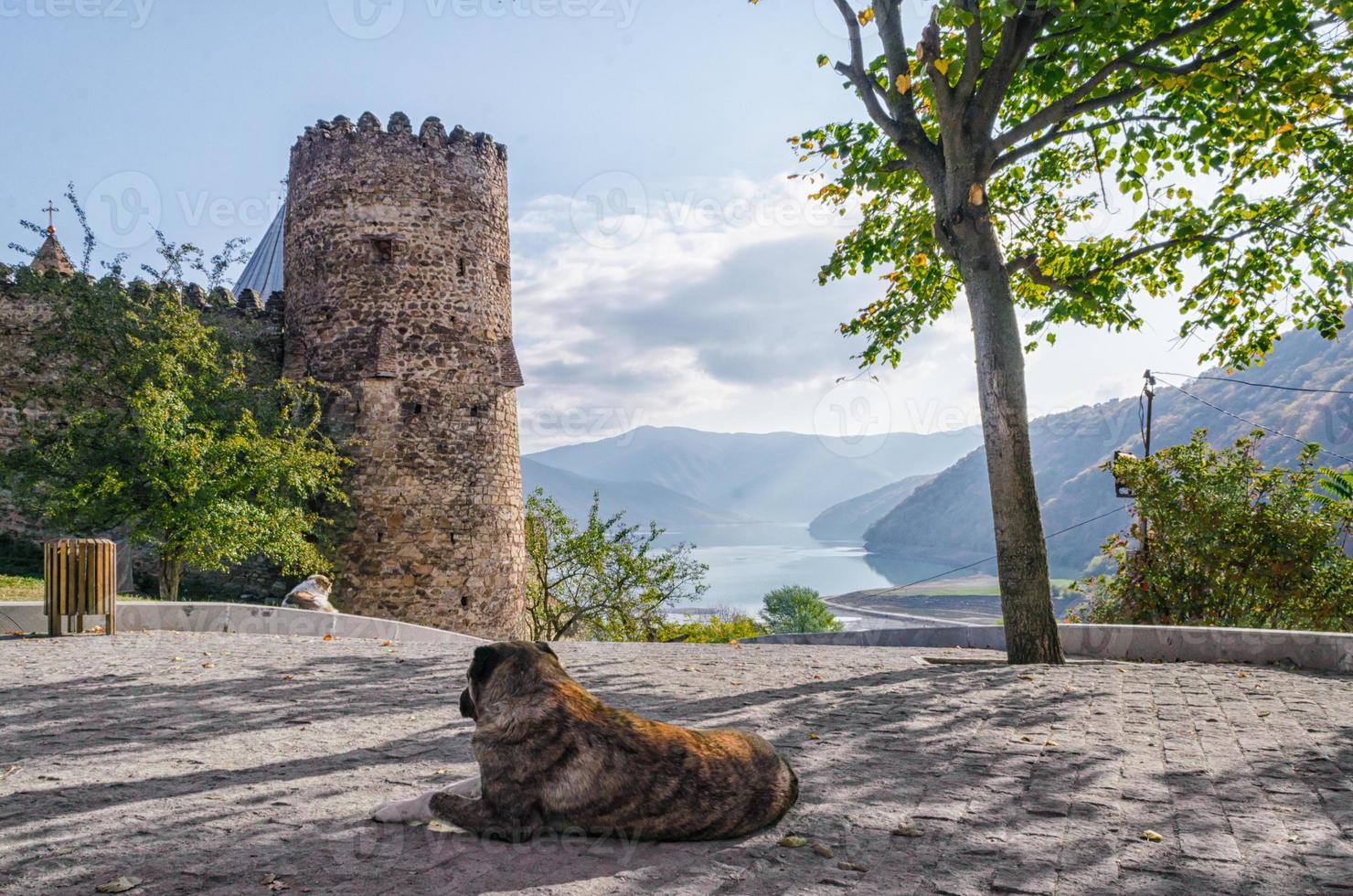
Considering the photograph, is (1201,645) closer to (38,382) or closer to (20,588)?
(20,588)

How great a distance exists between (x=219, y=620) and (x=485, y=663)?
8.78 m

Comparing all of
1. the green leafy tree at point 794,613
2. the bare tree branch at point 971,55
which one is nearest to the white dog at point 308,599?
the bare tree branch at point 971,55

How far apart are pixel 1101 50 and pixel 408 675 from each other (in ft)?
29.6

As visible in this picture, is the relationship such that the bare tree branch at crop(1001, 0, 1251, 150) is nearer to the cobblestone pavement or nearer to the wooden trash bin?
the cobblestone pavement

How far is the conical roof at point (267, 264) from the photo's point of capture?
34938mm

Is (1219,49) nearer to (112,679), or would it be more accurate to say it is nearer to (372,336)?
(112,679)

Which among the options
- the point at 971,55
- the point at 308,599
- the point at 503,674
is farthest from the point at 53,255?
the point at 503,674

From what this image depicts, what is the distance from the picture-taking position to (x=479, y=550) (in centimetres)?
1819

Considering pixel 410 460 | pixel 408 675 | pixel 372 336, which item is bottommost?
pixel 408 675

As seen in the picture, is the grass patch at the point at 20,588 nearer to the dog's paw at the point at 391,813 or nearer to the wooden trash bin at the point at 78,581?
the wooden trash bin at the point at 78,581

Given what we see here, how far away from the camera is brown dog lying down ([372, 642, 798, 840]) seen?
312 cm

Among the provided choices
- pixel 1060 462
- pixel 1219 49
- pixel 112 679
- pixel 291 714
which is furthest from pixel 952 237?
pixel 1060 462

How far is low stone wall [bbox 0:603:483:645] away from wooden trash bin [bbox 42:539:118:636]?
0.49 metres

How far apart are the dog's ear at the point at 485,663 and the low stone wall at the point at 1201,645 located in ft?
24.7
